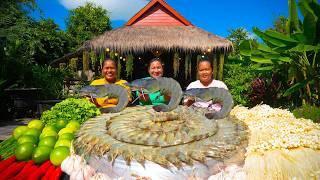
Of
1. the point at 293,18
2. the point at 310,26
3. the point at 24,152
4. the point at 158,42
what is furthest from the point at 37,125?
the point at 158,42

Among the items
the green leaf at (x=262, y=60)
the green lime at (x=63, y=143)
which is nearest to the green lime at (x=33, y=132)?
the green lime at (x=63, y=143)

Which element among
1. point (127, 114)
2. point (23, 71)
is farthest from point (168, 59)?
point (127, 114)

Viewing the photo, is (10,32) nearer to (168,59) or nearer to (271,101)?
(168,59)

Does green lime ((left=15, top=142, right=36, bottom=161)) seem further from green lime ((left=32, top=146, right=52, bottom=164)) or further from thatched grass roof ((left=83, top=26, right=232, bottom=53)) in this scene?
thatched grass roof ((left=83, top=26, right=232, bottom=53))

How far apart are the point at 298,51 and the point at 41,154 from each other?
14.1 ft

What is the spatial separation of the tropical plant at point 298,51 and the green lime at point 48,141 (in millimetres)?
3809

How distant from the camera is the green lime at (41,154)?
232 centimetres

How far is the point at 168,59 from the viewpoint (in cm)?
1543

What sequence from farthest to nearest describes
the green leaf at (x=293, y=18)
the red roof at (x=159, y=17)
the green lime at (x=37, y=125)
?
the red roof at (x=159, y=17) < the green leaf at (x=293, y=18) < the green lime at (x=37, y=125)

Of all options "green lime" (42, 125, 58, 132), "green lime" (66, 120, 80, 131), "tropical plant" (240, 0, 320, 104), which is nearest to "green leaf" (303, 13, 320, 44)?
"tropical plant" (240, 0, 320, 104)

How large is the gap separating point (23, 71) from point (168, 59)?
707 centimetres

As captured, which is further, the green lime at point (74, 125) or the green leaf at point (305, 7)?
the green leaf at point (305, 7)

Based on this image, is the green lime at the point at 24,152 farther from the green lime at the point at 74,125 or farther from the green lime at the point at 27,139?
the green lime at the point at 74,125

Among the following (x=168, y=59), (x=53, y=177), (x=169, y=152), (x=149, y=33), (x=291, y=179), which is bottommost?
(x=53, y=177)
